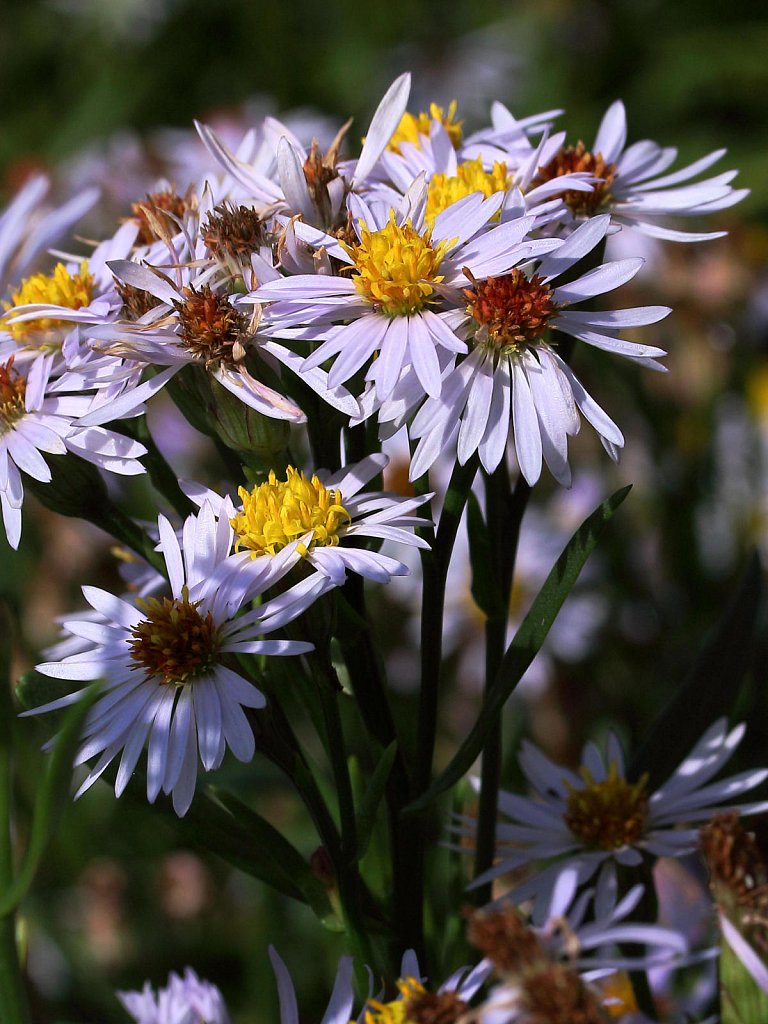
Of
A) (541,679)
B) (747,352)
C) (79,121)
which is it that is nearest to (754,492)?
(747,352)

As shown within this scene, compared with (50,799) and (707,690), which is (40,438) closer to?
(50,799)

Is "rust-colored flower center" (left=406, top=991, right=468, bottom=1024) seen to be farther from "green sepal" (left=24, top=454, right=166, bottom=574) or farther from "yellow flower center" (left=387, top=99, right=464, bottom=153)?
"yellow flower center" (left=387, top=99, right=464, bottom=153)

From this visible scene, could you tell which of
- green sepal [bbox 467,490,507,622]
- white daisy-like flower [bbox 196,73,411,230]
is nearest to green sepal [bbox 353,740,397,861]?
green sepal [bbox 467,490,507,622]

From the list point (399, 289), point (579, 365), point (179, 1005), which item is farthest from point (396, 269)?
point (579, 365)

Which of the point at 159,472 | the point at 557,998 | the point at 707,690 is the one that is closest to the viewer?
the point at 557,998

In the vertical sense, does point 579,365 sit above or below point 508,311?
above
